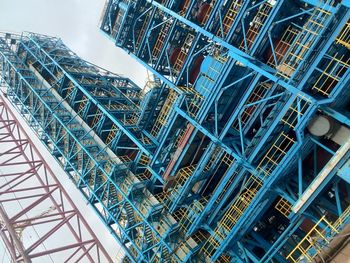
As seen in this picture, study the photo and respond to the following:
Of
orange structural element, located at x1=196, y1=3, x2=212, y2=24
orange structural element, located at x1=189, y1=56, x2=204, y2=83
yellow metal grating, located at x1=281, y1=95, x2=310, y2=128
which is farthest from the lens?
orange structural element, located at x1=189, y1=56, x2=204, y2=83

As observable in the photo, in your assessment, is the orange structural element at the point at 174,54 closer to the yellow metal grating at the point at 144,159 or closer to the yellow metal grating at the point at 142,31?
the yellow metal grating at the point at 142,31

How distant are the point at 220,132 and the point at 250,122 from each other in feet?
5.28

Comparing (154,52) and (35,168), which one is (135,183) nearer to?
(154,52)

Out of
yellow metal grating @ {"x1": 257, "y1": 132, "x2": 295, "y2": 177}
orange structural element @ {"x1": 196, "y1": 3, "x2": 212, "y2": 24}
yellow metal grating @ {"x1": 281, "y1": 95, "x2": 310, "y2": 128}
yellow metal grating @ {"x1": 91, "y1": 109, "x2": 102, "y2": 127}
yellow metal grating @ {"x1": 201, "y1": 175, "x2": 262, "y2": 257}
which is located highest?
orange structural element @ {"x1": 196, "y1": 3, "x2": 212, "y2": 24}

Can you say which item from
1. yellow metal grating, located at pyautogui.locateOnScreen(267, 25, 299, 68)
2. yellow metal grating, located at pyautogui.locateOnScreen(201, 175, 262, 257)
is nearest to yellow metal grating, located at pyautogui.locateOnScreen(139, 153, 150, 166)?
yellow metal grating, located at pyautogui.locateOnScreen(201, 175, 262, 257)

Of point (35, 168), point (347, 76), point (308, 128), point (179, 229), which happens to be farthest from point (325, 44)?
point (35, 168)

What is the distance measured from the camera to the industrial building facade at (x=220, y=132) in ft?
37.6

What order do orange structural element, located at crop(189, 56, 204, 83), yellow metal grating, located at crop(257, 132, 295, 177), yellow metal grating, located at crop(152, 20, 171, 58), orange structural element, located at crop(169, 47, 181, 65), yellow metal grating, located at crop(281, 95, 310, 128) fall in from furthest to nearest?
orange structural element, located at crop(169, 47, 181, 65) < yellow metal grating, located at crop(152, 20, 171, 58) < orange structural element, located at crop(189, 56, 204, 83) < yellow metal grating, located at crop(257, 132, 295, 177) < yellow metal grating, located at crop(281, 95, 310, 128)

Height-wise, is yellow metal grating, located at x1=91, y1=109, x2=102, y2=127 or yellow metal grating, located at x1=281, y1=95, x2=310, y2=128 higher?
yellow metal grating, located at x1=281, y1=95, x2=310, y2=128

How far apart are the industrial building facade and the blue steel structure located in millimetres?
65

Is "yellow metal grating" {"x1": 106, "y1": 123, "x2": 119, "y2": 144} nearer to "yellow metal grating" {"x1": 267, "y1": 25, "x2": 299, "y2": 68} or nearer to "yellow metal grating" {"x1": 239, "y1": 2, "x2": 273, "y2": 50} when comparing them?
"yellow metal grating" {"x1": 239, "y1": 2, "x2": 273, "y2": 50}

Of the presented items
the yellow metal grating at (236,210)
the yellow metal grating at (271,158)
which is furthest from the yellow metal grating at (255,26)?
the yellow metal grating at (236,210)

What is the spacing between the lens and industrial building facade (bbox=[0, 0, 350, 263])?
11469 millimetres

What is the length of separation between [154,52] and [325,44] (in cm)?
1028
